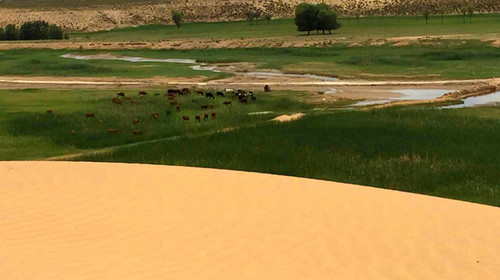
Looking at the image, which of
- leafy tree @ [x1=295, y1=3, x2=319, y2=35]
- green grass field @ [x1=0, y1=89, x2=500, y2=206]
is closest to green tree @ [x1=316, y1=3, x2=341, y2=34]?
leafy tree @ [x1=295, y1=3, x2=319, y2=35]

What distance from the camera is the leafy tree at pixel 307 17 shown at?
120 meters

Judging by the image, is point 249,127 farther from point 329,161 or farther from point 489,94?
→ point 489,94

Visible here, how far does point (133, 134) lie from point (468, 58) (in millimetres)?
50820

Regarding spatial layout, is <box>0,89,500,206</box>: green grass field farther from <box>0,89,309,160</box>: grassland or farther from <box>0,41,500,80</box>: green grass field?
<box>0,41,500,80</box>: green grass field

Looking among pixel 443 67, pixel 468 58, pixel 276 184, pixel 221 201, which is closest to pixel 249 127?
pixel 276 184

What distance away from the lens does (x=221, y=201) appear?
1756 centimetres

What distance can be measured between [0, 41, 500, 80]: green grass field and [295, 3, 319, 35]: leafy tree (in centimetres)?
2526

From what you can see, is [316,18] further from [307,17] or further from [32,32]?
[32,32]

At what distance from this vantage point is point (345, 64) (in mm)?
74812

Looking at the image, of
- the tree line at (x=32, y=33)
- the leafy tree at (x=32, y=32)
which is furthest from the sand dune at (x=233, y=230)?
the leafy tree at (x=32, y=32)

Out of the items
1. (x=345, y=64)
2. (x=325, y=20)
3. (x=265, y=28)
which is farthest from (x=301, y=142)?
(x=265, y=28)

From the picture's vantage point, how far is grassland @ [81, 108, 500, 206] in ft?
68.0

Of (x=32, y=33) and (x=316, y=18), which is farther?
(x=32, y=33)

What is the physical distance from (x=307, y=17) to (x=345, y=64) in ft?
156
